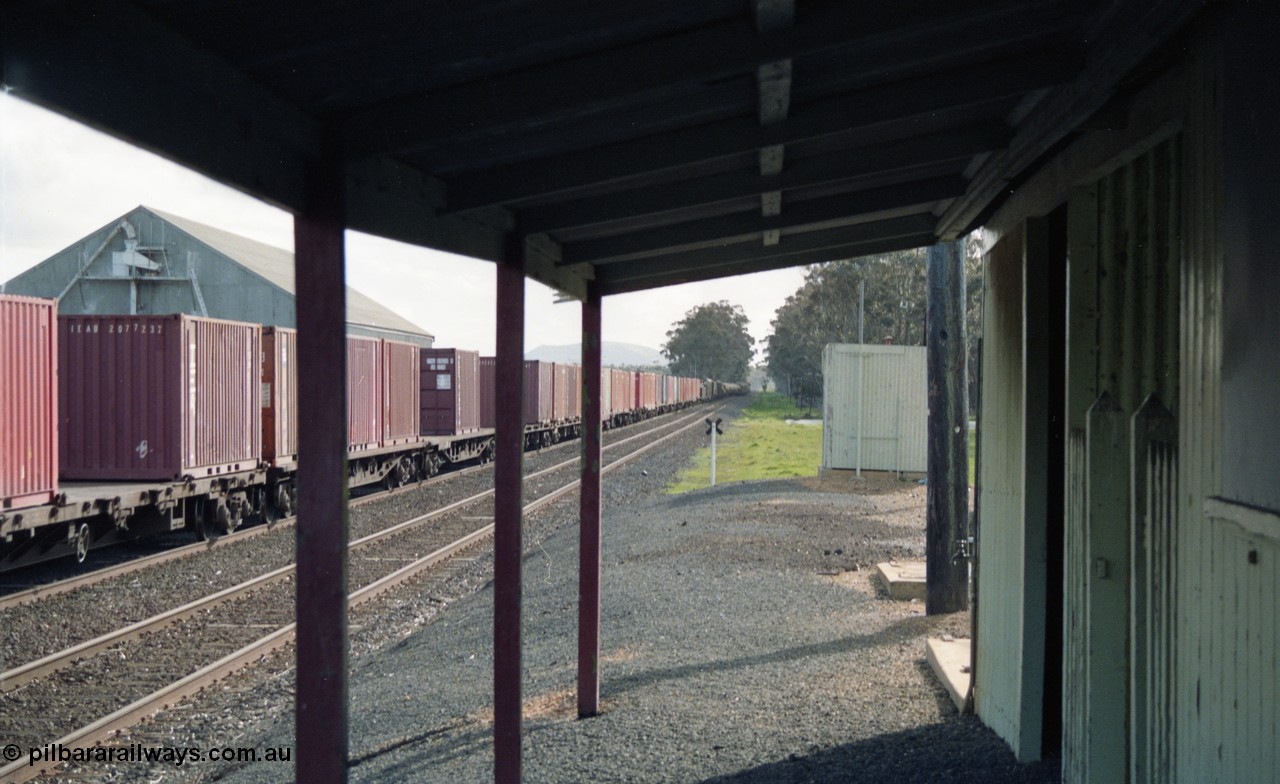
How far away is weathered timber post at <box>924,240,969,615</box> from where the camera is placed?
837cm

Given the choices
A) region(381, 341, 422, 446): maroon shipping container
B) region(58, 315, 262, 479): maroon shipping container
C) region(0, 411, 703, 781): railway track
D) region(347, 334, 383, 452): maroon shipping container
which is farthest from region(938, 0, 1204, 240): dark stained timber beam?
region(381, 341, 422, 446): maroon shipping container

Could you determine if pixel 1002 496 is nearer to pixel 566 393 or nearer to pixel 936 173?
pixel 936 173

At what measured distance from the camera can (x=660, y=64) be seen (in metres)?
2.89

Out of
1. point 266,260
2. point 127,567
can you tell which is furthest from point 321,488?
point 266,260

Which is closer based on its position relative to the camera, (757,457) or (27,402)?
(27,402)

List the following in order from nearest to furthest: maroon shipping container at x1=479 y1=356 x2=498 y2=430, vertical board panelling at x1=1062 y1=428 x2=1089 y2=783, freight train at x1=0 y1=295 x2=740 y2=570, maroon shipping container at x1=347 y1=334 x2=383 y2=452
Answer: vertical board panelling at x1=1062 y1=428 x2=1089 y2=783 → freight train at x1=0 y1=295 x2=740 y2=570 → maroon shipping container at x1=347 y1=334 x2=383 y2=452 → maroon shipping container at x1=479 y1=356 x2=498 y2=430

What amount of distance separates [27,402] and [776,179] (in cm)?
946

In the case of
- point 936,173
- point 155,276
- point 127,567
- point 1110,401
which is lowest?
point 127,567

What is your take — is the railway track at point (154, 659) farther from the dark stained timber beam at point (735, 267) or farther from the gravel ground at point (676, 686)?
the dark stained timber beam at point (735, 267)

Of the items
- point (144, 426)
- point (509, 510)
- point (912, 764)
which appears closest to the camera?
point (509, 510)

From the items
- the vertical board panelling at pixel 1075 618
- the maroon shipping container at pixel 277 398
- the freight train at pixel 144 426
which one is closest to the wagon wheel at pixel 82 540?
the freight train at pixel 144 426

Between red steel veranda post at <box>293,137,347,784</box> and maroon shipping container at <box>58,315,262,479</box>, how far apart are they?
1128 cm

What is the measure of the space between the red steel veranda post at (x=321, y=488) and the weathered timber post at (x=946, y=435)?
252 inches

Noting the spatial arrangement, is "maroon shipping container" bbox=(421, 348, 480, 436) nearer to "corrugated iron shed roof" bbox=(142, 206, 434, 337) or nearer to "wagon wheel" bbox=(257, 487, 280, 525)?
"corrugated iron shed roof" bbox=(142, 206, 434, 337)
